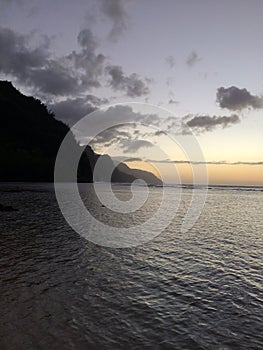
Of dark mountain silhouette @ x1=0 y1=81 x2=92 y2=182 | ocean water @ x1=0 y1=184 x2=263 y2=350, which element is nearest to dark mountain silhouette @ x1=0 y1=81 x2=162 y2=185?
dark mountain silhouette @ x1=0 y1=81 x2=92 y2=182

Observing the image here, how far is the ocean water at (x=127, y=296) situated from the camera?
9742 mm

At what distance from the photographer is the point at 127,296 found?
13.5 m

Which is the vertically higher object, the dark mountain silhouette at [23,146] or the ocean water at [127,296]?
the dark mountain silhouette at [23,146]

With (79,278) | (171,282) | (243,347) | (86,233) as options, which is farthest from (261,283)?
(86,233)

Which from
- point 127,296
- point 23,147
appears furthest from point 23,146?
point 127,296

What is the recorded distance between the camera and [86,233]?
29406 millimetres

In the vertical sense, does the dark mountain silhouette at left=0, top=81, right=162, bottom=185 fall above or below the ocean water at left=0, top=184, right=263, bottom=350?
above

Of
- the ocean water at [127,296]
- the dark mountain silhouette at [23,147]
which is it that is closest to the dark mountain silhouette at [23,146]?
the dark mountain silhouette at [23,147]

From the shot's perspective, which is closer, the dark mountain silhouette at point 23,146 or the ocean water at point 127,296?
the ocean water at point 127,296

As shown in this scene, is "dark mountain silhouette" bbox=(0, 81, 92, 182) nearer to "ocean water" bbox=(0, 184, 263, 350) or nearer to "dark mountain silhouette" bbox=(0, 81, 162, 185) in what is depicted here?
"dark mountain silhouette" bbox=(0, 81, 162, 185)

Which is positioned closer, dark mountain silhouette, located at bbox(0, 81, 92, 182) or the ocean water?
the ocean water

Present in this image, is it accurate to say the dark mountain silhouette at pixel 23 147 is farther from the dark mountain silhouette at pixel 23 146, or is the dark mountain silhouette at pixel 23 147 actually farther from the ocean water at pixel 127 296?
the ocean water at pixel 127 296

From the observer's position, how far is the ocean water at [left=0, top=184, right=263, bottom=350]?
32.0 ft

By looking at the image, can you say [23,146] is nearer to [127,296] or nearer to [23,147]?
[23,147]
